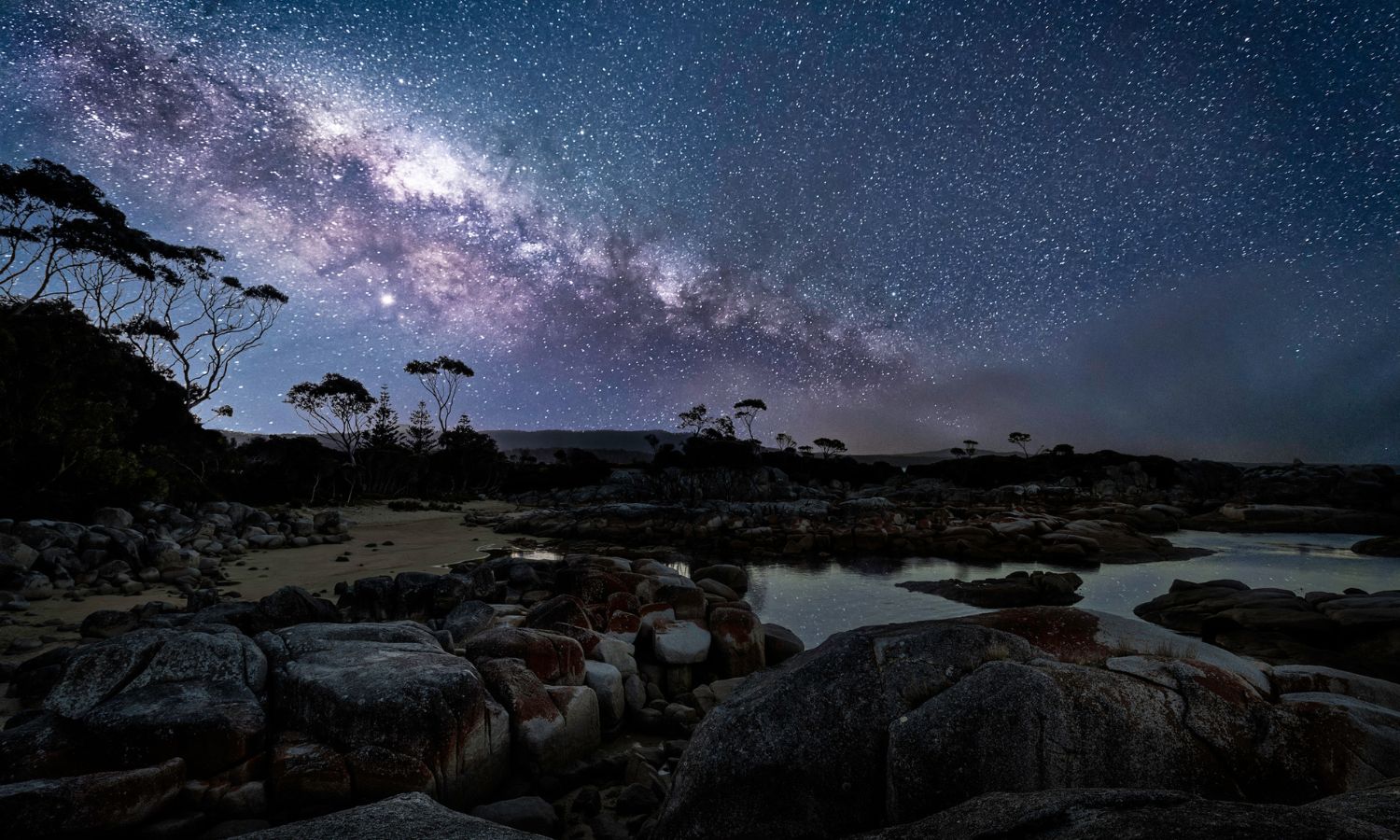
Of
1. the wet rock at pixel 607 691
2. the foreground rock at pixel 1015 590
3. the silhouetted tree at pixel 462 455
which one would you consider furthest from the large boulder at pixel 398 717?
the silhouetted tree at pixel 462 455

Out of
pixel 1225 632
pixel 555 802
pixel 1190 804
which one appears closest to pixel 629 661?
pixel 555 802

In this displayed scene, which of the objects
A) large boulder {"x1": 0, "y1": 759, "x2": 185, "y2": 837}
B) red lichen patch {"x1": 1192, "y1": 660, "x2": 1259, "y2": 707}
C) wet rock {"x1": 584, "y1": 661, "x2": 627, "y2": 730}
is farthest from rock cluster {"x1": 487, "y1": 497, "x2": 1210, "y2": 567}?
large boulder {"x1": 0, "y1": 759, "x2": 185, "y2": 837}

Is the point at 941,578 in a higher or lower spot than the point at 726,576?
lower

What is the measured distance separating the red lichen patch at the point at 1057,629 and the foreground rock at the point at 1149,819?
8.57 feet

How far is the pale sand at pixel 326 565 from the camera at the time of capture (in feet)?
32.3

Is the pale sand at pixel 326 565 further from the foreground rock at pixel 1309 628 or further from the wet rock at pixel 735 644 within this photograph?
the foreground rock at pixel 1309 628

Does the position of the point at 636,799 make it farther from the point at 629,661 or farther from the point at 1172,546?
the point at 1172,546

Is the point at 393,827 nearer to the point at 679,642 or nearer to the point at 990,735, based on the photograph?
the point at 990,735

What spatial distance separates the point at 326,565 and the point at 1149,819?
70.7 feet

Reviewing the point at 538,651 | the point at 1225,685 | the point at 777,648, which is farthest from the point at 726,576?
the point at 1225,685

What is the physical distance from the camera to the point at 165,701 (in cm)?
490

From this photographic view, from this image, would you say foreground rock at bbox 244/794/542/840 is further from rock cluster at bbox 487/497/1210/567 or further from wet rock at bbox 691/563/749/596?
rock cluster at bbox 487/497/1210/567

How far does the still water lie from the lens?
51.8 ft

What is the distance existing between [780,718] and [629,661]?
4593 millimetres
